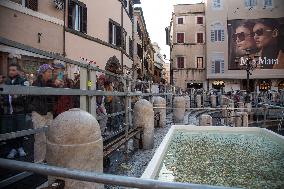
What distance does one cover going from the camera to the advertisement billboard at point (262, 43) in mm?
38781

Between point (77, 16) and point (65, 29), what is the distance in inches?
66.8

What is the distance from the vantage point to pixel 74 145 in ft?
9.43

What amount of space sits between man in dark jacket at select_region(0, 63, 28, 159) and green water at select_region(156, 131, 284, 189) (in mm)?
2582

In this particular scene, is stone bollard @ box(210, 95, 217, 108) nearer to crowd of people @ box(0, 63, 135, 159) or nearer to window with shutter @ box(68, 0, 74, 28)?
window with shutter @ box(68, 0, 74, 28)

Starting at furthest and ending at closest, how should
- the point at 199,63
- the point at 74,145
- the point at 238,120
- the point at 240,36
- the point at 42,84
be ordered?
the point at 199,63
the point at 240,36
the point at 238,120
the point at 42,84
the point at 74,145

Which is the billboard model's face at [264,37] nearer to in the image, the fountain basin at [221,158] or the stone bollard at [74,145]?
the fountain basin at [221,158]

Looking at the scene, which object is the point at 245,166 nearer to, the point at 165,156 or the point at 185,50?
the point at 165,156

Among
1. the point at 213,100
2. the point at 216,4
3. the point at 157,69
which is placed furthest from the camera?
the point at 157,69

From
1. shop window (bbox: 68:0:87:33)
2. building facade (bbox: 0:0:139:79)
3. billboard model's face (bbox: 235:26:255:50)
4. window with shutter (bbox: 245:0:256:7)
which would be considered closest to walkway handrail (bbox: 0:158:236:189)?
building facade (bbox: 0:0:139:79)

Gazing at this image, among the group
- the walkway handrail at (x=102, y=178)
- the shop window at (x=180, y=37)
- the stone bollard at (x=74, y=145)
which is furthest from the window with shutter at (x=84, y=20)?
the shop window at (x=180, y=37)

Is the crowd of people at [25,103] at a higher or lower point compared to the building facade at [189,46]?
lower

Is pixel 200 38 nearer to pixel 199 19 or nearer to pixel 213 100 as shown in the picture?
pixel 199 19

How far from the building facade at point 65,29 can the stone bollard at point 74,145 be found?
4.20 meters

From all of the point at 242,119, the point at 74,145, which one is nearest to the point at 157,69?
the point at 242,119
